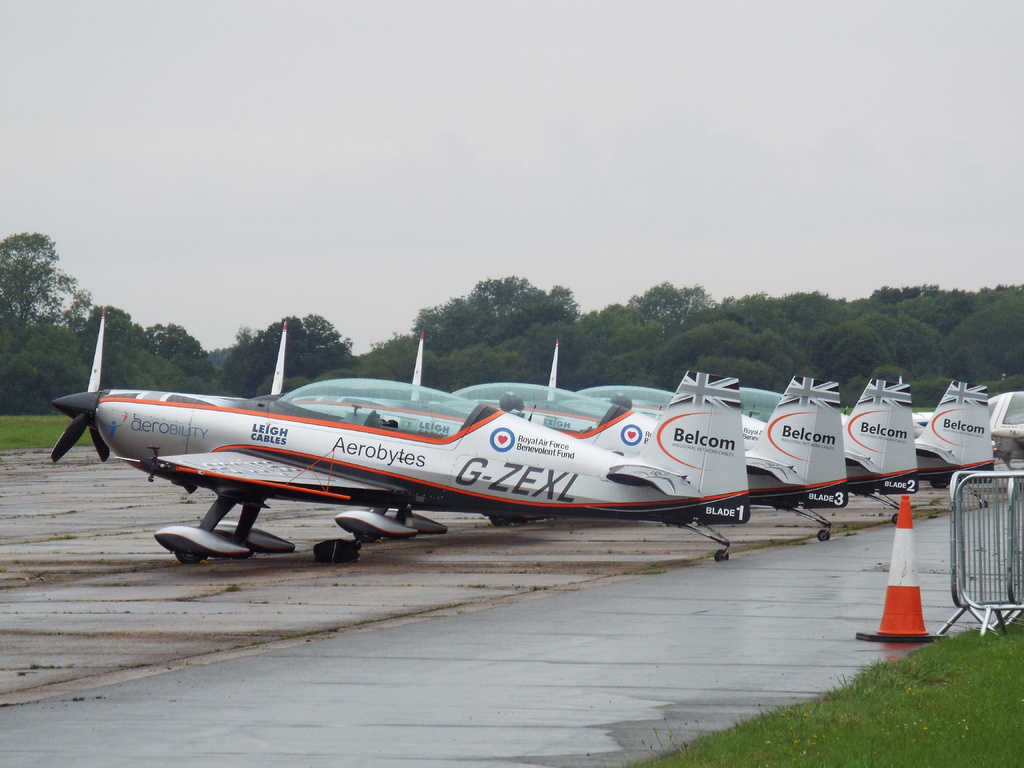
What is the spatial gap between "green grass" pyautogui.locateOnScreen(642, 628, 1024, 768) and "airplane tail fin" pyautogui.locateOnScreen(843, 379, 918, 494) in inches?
504

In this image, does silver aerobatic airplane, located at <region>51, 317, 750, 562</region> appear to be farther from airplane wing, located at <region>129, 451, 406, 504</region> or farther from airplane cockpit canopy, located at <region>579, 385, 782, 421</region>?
airplane cockpit canopy, located at <region>579, 385, 782, 421</region>

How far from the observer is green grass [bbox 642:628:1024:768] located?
5746 mm

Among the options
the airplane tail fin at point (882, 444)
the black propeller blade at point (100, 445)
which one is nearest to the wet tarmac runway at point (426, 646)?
the black propeller blade at point (100, 445)

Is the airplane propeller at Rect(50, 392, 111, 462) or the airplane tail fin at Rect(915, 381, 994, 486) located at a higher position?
the airplane tail fin at Rect(915, 381, 994, 486)

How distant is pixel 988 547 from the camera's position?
955 cm

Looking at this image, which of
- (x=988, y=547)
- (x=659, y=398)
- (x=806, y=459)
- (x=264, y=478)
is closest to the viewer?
(x=988, y=547)

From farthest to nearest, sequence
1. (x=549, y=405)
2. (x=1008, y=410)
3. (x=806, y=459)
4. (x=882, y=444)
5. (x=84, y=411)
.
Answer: (x=1008, y=410), (x=549, y=405), (x=882, y=444), (x=806, y=459), (x=84, y=411)

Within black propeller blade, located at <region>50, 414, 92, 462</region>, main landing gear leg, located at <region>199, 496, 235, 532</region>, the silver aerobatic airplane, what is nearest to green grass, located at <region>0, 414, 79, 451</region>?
black propeller blade, located at <region>50, 414, 92, 462</region>

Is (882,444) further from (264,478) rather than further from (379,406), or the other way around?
(264,478)

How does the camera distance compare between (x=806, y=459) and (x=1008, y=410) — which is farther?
(x=1008, y=410)

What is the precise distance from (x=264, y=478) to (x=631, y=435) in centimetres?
759

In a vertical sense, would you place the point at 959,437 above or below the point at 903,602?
above

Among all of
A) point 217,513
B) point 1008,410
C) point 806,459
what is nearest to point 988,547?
point 806,459

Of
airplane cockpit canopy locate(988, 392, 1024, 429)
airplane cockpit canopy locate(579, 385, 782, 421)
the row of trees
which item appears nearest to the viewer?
airplane cockpit canopy locate(579, 385, 782, 421)
